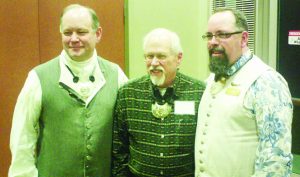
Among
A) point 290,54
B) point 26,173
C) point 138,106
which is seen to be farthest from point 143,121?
point 290,54

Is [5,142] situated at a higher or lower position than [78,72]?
lower

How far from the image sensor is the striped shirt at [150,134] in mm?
2094

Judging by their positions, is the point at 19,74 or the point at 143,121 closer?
the point at 143,121

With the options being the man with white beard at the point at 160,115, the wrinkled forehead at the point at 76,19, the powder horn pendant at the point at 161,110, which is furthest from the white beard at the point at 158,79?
the wrinkled forehead at the point at 76,19

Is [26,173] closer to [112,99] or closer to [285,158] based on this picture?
[112,99]

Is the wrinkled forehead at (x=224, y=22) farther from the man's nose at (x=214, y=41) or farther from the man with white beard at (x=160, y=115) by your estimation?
the man with white beard at (x=160, y=115)

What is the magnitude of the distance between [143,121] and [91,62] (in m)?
0.39

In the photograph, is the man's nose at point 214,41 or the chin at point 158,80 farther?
the chin at point 158,80

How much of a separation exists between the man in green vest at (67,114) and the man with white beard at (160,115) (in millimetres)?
108

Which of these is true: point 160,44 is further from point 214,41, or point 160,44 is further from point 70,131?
point 70,131

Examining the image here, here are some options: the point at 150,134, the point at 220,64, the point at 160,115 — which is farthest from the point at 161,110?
the point at 220,64

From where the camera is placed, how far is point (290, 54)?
2.96 meters

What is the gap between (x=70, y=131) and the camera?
2.12 metres

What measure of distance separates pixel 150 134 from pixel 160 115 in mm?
103
